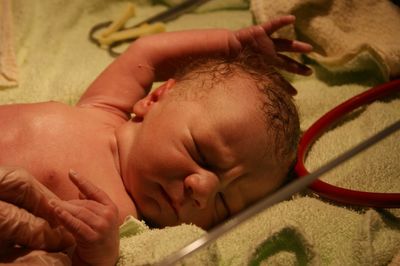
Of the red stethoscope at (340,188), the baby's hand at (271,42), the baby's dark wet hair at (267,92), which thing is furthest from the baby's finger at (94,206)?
the baby's hand at (271,42)

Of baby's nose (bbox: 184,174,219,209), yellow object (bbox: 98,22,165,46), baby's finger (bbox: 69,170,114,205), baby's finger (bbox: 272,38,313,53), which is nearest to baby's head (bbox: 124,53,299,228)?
baby's nose (bbox: 184,174,219,209)

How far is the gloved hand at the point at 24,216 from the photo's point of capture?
0.73 metres

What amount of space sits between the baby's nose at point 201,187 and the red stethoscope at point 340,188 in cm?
20

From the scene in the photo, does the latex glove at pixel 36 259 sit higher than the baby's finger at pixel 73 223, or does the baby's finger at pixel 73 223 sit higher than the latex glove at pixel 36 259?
the baby's finger at pixel 73 223

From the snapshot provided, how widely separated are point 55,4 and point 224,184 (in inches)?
35.2

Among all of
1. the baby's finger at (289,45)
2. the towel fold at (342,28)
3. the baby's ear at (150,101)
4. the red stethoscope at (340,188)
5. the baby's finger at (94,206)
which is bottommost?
the red stethoscope at (340,188)

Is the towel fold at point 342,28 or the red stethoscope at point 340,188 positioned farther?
the towel fold at point 342,28

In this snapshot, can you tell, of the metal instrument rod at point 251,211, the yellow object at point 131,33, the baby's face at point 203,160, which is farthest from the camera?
the yellow object at point 131,33

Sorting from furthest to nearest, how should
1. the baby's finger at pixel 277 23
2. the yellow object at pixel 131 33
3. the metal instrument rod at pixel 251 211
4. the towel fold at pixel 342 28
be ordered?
the yellow object at pixel 131 33 < the towel fold at pixel 342 28 < the baby's finger at pixel 277 23 < the metal instrument rod at pixel 251 211

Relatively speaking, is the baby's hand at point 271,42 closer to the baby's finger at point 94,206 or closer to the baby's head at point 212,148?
the baby's head at point 212,148

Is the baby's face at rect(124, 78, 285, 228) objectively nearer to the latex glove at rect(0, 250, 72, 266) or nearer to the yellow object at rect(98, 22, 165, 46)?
the latex glove at rect(0, 250, 72, 266)

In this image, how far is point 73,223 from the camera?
726 mm

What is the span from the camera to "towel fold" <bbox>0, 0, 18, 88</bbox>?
1313 mm

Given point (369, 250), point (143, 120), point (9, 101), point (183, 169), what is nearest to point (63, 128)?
point (143, 120)
